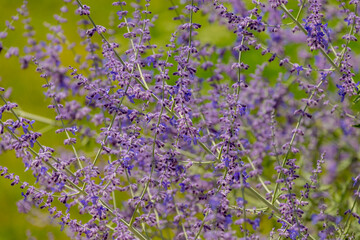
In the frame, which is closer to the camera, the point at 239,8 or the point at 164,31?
the point at 239,8

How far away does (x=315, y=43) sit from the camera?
8.03ft

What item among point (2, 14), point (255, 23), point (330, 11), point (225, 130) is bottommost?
point (225, 130)

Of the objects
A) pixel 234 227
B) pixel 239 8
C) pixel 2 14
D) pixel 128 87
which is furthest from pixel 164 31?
pixel 128 87

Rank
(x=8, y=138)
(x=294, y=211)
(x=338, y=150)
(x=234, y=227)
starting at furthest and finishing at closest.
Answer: (x=234, y=227), (x=338, y=150), (x=8, y=138), (x=294, y=211)

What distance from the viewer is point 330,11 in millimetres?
3607

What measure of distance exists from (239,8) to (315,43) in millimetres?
616

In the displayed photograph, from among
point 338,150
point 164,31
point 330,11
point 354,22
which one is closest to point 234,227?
point 338,150

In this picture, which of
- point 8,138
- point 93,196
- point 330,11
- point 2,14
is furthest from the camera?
point 2,14

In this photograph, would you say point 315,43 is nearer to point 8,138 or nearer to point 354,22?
point 354,22

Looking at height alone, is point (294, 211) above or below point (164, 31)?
below

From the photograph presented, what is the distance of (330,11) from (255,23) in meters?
1.46

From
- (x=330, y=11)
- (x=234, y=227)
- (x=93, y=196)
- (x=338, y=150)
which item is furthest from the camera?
(x=234, y=227)

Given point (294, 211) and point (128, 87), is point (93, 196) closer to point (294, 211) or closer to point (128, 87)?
point (128, 87)

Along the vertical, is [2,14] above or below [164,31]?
below
